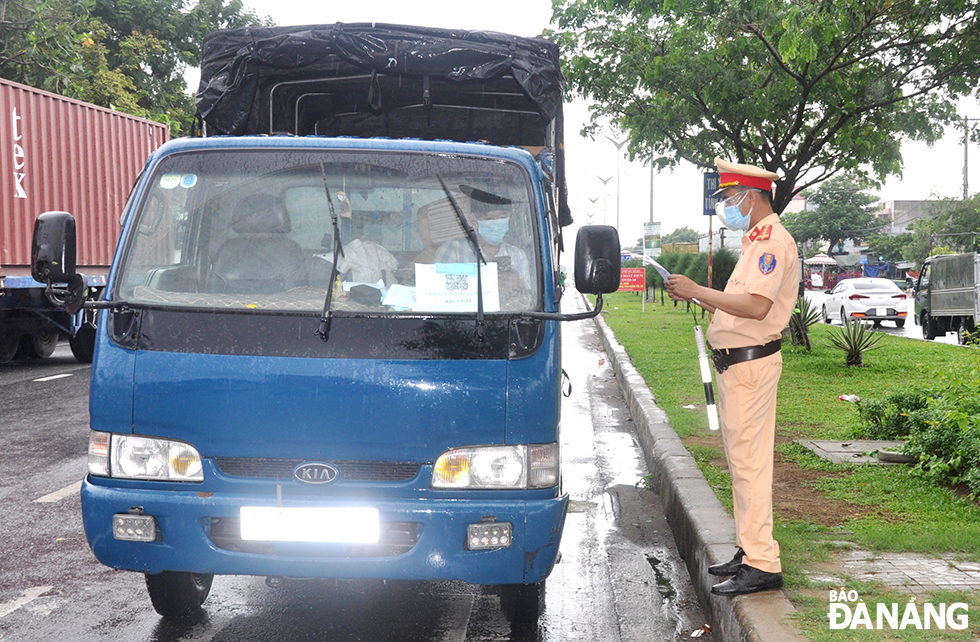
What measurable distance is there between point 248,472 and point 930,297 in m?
22.3

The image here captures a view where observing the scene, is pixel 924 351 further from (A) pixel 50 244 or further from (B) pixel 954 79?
(A) pixel 50 244

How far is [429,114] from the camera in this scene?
6.20 m

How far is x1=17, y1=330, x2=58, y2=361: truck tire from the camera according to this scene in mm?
14375

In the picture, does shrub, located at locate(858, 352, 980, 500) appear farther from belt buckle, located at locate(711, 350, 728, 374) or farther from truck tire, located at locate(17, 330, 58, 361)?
truck tire, located at locate(17, 330, 58, 361)

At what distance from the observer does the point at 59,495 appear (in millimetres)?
6152

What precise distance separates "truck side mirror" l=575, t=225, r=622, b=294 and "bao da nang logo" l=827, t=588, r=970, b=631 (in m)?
1.42

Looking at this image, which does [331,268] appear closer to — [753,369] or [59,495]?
[753,369]

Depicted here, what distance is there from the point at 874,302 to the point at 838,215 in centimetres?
6251

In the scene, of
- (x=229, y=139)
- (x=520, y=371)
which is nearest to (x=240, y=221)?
(x=229, y=139)

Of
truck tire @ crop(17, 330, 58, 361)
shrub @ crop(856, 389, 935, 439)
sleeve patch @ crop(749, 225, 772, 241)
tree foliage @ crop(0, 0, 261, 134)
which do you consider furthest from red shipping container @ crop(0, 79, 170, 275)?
sleeve patch @ crop(749, 225, 772, 241)

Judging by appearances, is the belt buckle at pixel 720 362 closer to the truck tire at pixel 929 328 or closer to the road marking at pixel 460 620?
the road marking at pixel 460 620

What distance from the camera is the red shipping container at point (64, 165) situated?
1252 cm

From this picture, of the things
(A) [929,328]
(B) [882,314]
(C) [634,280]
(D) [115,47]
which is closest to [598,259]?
(A) [929,328]

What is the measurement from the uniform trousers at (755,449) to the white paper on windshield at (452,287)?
102cm
